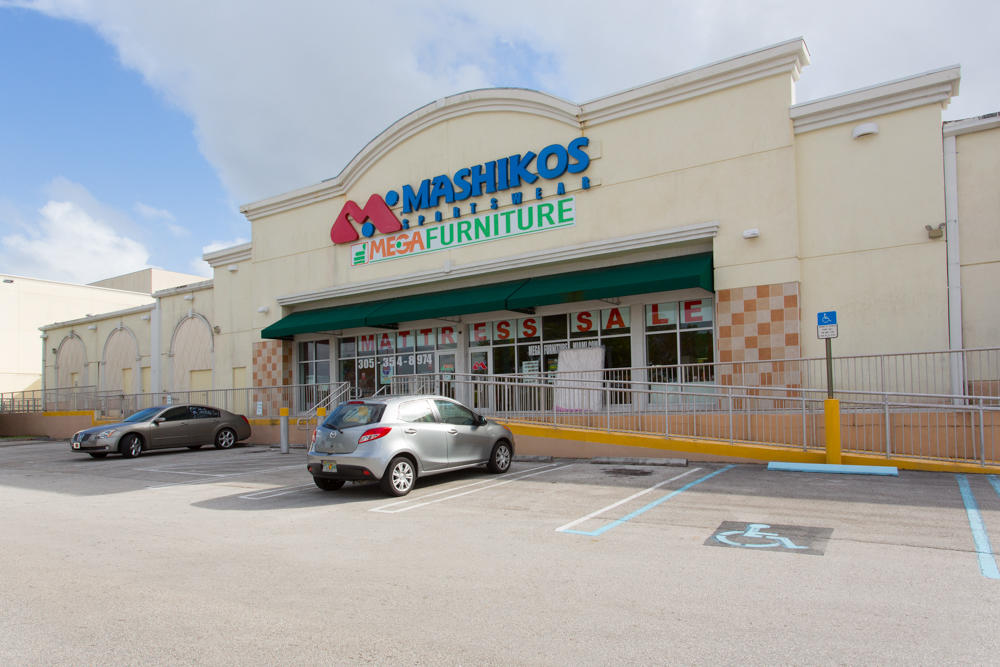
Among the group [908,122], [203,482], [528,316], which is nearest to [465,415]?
[203,482]

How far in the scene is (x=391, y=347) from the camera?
22.5 meters

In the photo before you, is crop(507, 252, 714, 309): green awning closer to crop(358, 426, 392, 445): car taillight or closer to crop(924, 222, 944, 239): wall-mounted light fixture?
crop(924, 222, 944, 239): wall-mounted light fixture

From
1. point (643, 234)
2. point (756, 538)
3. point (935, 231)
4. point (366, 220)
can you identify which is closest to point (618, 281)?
point (643, 234)

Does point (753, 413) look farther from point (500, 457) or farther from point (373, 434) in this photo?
point (373, 434)

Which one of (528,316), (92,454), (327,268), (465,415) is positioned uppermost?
(327,268)

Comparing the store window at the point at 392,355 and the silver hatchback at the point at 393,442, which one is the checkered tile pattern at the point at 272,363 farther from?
the silver hatchback at the point at 393,442

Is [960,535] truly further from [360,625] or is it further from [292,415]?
[292,415]

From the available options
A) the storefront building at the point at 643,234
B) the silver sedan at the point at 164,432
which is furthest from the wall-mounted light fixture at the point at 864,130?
the silver sedan at the point at 164,432

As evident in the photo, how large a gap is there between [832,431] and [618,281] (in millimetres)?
6223

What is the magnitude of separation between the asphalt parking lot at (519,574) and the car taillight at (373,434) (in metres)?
0.90

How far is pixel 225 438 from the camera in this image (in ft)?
66.7

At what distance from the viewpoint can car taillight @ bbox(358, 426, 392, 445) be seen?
32.3 feet

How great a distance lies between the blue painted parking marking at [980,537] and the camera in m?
5.71

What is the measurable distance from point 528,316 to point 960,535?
13147 millimetres
